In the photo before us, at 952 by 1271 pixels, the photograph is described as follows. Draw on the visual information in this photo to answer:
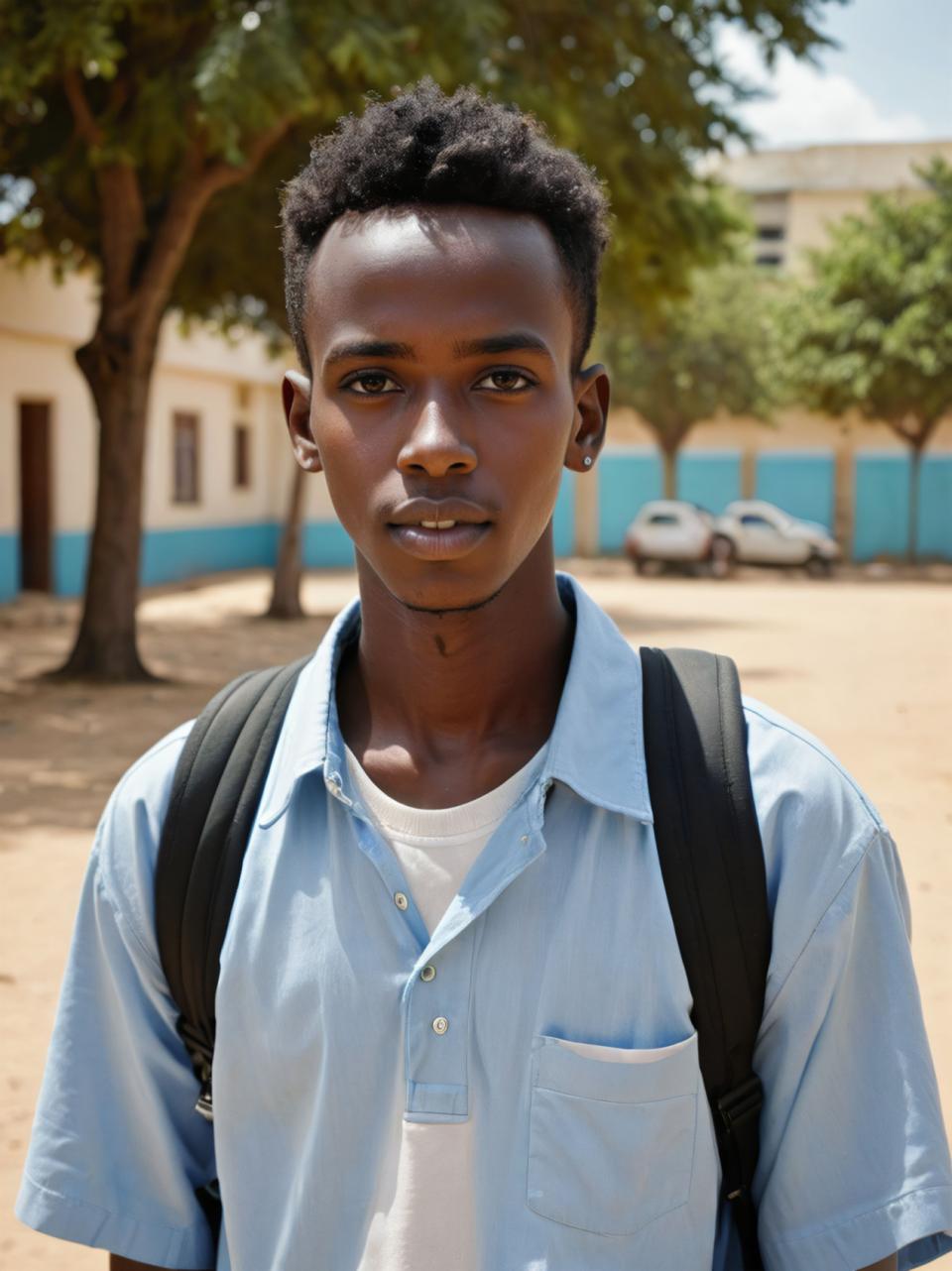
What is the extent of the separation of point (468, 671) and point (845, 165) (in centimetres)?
3536

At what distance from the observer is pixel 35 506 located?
747 inches

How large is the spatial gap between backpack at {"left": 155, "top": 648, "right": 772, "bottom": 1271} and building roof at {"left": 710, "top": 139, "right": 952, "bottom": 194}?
3435 cm

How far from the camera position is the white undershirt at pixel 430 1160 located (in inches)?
54.4

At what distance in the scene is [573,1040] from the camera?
137cm

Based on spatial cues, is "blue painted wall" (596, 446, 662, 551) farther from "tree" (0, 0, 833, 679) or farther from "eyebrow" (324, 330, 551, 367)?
"eyebrow" (324, 330, 551, 367)

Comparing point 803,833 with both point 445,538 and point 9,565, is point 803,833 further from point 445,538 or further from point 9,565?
point 9,565

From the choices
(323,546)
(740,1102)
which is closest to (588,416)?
(740,1102)

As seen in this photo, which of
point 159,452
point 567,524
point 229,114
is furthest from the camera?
point 567,524

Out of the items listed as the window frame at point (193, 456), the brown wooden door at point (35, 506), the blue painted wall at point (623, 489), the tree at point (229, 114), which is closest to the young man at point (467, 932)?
the tree at point (229, 114)

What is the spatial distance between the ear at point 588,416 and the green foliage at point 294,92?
22.5 ft

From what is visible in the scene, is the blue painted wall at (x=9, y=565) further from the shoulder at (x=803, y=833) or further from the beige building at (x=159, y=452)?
the shoulder at (x=803, y=833)

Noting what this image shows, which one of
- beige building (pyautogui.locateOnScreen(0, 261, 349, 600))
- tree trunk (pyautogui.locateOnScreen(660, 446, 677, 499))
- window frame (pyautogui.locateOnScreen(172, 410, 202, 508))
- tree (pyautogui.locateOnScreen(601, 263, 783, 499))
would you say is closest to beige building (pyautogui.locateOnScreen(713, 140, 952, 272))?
tree (pyautogui.locateOnScreen(601, 263, 783, 499))

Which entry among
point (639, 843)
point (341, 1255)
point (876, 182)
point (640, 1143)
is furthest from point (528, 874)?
point (876, 182)

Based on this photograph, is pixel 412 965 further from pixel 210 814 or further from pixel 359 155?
pixel 359 155
